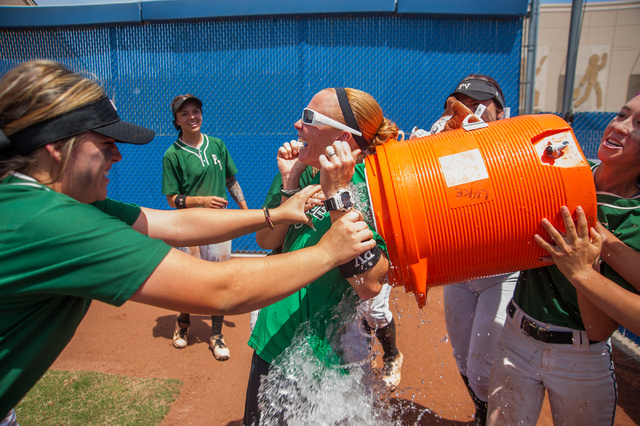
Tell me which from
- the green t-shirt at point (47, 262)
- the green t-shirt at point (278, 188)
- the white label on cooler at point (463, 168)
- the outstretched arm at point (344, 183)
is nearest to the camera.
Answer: the green t-shirt at point (47, 262)

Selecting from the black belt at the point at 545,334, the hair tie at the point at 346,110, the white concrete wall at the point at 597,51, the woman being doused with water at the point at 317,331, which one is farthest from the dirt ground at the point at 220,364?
the white concrete wall at the point at 597,51

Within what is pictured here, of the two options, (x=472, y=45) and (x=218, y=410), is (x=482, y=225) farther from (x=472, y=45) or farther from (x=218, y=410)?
(x=472, y=45)

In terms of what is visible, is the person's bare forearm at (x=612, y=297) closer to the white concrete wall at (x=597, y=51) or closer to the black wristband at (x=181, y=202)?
the black wristband at (x=181, y=202)

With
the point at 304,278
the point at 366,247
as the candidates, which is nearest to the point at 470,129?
the point at 366,247

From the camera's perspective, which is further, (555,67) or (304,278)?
(555,67)

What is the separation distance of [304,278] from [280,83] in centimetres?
551

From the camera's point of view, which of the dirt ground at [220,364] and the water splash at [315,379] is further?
the dirt ground at [220,364]

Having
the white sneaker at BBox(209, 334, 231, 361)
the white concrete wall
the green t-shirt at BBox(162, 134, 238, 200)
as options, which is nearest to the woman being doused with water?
the white sneaker at BBox(209, 334, 231, 361)

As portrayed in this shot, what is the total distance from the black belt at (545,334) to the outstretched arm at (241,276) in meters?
1.11

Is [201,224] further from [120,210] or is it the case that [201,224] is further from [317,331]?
[317,331]

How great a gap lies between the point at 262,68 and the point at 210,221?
16.3 ft

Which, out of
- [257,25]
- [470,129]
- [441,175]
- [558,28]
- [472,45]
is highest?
[558,28]

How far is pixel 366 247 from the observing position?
1429mm

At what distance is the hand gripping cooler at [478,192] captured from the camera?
1.42 metres
